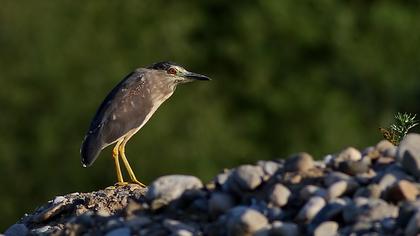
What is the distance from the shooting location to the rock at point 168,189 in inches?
344

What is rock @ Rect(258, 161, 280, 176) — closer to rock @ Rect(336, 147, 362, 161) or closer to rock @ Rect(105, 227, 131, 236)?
rock @ Rect(336, 147, 362, 161)

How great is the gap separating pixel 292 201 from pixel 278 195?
0.31 ft

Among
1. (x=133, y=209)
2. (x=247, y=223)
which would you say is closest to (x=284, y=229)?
(x=247, y=223)

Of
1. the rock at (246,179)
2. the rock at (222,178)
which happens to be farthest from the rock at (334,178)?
the rock at (222,178)

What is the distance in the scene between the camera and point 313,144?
37.1 m

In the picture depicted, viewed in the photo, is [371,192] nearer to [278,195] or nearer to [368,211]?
[368,211]

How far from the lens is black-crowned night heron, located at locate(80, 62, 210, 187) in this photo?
14688 mm

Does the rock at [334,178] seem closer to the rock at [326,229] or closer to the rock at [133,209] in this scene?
the rock at [326,229]

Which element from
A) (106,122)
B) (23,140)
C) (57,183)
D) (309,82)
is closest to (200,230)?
(106,122)

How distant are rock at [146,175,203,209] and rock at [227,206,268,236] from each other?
2.21 feet

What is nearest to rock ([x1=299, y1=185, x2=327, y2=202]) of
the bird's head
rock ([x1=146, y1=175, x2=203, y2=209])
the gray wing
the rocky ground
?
the rocky ground

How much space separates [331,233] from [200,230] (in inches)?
31.0

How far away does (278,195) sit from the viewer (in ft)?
27.5

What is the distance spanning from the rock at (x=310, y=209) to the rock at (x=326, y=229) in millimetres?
166
